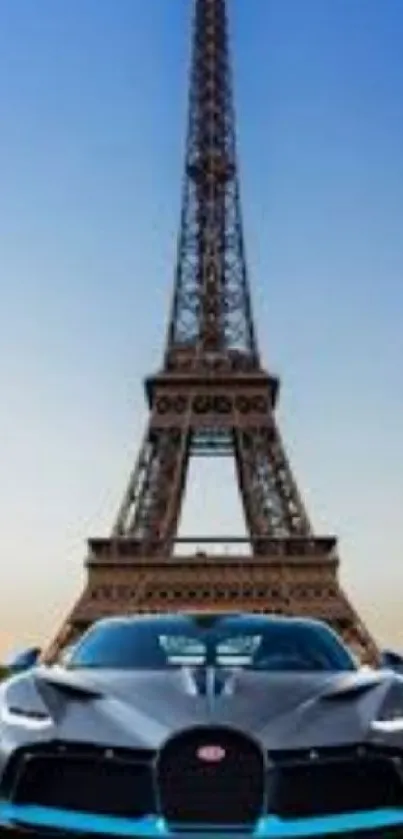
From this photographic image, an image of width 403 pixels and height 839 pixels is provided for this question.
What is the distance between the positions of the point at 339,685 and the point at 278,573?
5864 cm

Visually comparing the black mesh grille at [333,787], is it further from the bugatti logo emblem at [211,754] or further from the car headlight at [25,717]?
the car headlight at [25,717]

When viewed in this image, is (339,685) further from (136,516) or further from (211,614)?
(136,516)

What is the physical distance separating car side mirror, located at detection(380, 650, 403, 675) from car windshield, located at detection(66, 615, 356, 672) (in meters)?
0.14

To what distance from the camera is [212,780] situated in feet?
15.6

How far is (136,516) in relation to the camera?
62625 millimetres

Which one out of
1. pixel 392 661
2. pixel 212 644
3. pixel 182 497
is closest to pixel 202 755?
pixel 212 644

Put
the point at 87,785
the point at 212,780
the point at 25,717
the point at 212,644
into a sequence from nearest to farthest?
the point at 212,780
the point at 87,785
the point at 25,717
the point at 212,644

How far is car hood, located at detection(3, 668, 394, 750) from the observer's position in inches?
193

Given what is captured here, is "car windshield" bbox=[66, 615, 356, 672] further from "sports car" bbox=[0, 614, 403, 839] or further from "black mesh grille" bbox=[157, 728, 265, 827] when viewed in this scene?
"black mesh grille" bbox=[157, 728, 265, 827]

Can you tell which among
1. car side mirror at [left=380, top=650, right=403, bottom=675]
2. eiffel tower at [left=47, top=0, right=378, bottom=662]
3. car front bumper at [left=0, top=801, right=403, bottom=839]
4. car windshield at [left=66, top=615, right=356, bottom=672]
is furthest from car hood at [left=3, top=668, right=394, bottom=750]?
eiffel tower at [left=47, top=0, right=378, bottom=662]

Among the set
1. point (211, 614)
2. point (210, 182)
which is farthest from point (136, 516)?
point (211, 614)

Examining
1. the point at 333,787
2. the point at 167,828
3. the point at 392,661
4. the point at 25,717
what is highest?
the point at 392,661

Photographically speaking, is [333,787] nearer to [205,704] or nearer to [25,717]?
[205,704]

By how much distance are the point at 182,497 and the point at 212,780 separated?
5972 centimetres
